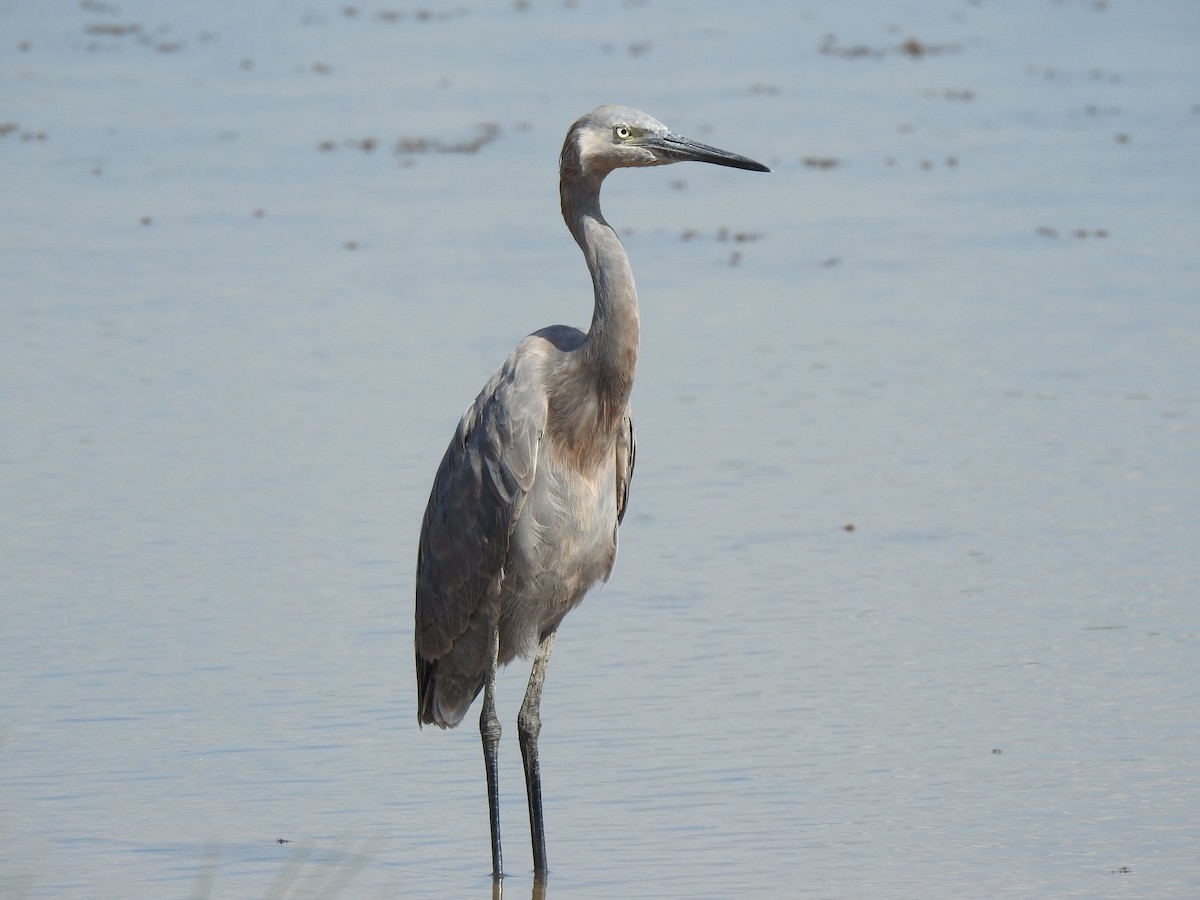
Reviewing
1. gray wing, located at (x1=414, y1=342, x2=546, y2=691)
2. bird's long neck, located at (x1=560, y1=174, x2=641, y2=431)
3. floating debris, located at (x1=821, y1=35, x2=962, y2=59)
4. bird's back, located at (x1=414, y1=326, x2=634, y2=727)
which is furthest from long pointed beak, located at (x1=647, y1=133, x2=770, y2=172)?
floating debris, located at (x1=821, y1=35, x2=962, y2=59)

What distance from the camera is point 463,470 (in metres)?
6.81

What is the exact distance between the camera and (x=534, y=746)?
687cm

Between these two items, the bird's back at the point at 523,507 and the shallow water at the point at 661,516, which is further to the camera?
the shallow water at the point at 661,516

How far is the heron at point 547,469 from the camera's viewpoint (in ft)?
21.8

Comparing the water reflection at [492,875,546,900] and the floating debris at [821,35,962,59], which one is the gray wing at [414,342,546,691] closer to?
the water reflection at [492,875,546,900]

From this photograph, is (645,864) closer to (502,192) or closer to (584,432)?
(584,432)

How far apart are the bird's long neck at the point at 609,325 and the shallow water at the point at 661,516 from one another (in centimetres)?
146

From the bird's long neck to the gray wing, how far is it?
0.63 ft

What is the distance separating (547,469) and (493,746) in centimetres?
91

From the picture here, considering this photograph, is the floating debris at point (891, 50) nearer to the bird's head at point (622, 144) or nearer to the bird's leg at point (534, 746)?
the bird's head at point (622, 144)

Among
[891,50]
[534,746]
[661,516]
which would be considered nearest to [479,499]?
[534,746]

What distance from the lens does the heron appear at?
6.63 meters

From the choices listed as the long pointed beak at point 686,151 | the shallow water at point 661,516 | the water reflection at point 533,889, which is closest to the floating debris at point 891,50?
the shallow water at point 661,516

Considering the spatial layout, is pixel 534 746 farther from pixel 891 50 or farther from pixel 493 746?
pixel 891 50
